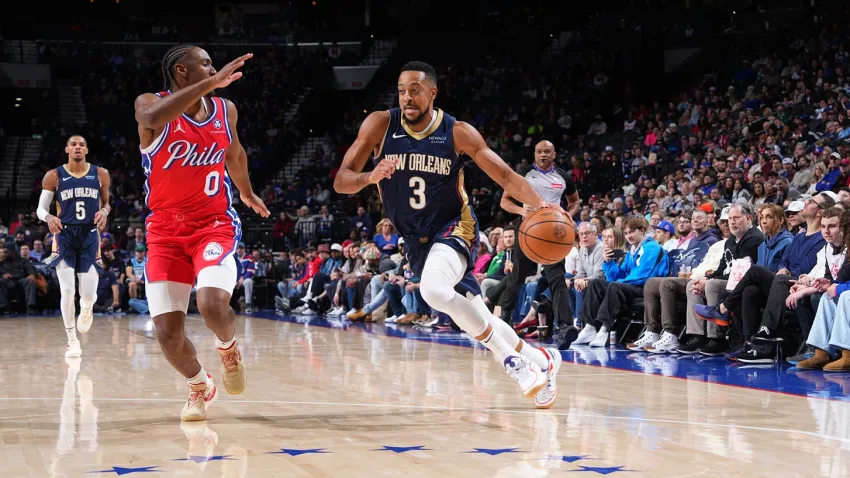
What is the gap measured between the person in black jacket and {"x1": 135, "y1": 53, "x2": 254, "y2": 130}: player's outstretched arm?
5278 millimetres

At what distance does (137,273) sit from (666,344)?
12.2m

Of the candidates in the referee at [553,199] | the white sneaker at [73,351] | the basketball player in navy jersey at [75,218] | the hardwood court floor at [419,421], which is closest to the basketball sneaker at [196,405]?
the hardwood court floor at [419,421]

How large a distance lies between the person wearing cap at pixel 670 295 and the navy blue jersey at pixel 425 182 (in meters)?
4.05

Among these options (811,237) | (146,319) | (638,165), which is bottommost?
(146,319)

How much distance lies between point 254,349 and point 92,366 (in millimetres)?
2058

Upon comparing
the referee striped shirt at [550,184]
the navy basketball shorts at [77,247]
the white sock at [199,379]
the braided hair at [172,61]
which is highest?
the braided hair at [172,61]

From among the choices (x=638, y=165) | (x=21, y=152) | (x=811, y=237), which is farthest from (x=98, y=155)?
(x=811, y=237)

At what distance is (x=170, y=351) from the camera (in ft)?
17.0

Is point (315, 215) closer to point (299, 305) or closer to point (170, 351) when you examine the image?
point (299, 305)

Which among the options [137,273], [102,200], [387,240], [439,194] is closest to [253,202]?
[439,194]

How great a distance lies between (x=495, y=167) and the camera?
5449mm

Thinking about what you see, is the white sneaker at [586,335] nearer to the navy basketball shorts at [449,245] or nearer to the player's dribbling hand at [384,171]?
the navy basketball shorts at [449,245]

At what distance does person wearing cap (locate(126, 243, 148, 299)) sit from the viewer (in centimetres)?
1819

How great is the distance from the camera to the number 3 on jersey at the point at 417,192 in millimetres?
5617
